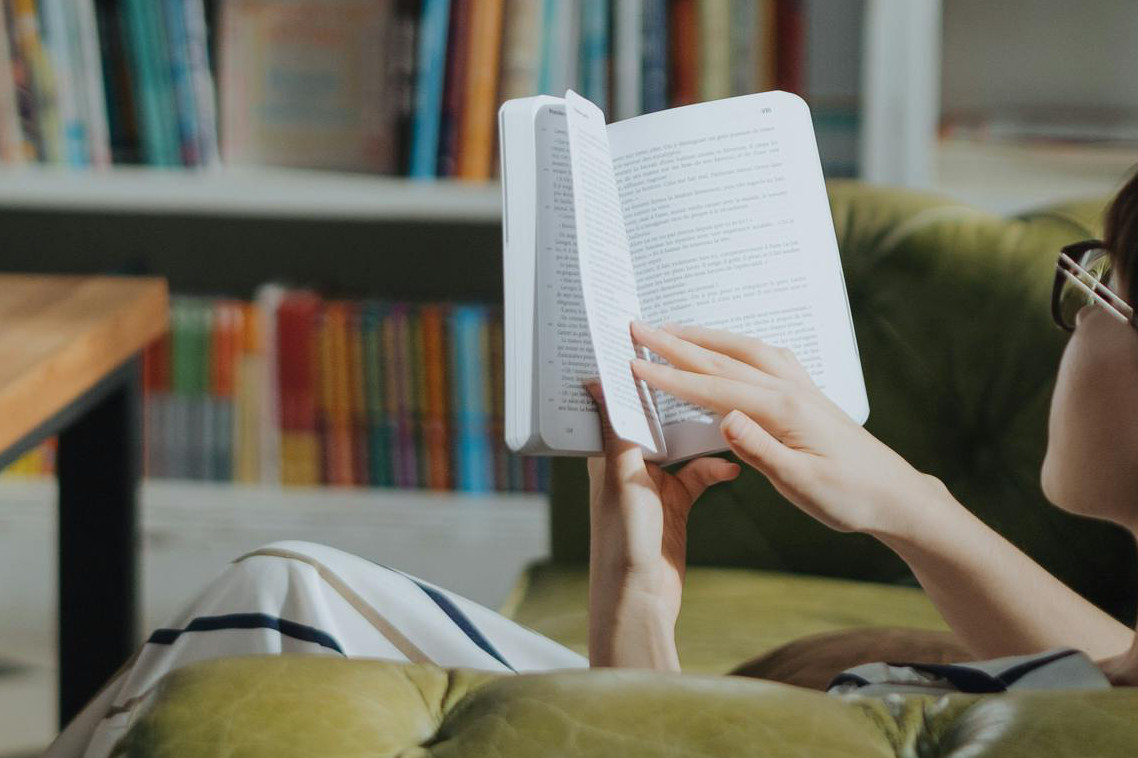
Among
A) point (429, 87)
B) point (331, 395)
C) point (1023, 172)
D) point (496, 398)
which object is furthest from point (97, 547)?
point (1023, 172)

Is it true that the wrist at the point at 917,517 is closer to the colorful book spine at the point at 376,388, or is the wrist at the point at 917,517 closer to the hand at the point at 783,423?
the hand at the point at 783,423

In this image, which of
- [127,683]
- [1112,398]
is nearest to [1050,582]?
[1112,398]

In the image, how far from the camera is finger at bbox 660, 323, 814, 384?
0.61 meters

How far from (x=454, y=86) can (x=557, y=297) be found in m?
1.06

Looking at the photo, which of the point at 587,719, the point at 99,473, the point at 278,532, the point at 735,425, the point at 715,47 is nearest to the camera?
the point at 587,719

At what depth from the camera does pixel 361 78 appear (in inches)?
66.3

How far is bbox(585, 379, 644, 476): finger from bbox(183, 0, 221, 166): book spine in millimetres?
1219

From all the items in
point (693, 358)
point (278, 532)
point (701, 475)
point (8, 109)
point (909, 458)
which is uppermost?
point (8, 109)

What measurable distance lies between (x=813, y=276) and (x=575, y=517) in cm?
58

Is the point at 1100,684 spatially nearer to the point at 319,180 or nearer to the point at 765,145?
Result: the point at 765,145

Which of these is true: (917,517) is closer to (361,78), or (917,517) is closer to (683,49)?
(683,49)

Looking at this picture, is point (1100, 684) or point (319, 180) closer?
point (1100, 684)

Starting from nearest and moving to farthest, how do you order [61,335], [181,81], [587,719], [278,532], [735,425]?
[587,719], [735,425], [61,335], [181,81], [278,532]

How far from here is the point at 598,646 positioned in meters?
0.65
